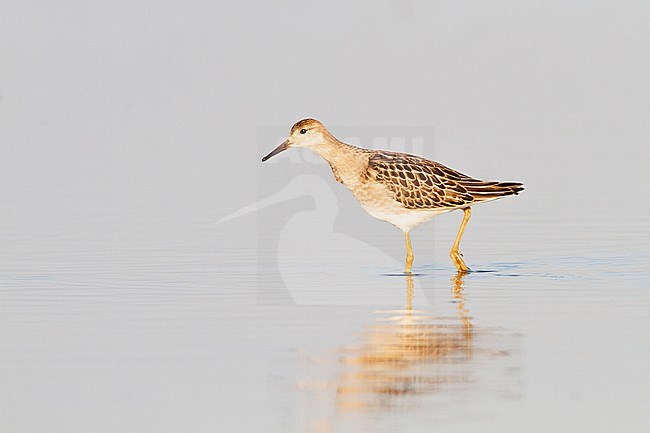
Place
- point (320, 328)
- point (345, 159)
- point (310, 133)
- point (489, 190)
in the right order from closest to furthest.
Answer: point (320, 328), point (489, 190), point (345, 159), point (310, 133)

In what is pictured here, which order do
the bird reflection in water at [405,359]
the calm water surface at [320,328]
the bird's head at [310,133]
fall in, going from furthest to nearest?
the bird's head at [310,133] → the bird reflection in water at [405,359] → the calm water surface at [320,328]

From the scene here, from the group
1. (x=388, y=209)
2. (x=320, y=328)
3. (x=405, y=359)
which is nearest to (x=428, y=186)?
(x=388, y=209)

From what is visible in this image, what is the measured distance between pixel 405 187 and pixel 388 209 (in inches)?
13.6

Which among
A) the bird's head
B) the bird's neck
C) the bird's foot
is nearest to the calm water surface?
the bird's foot

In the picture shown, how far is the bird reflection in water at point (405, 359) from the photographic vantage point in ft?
36.1

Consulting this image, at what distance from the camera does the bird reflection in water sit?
10992 mm

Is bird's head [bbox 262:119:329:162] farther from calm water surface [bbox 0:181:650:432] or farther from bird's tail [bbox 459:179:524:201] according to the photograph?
bird's tail [bbox 459:179:524:201]

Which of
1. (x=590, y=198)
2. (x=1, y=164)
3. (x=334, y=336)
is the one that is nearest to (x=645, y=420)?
(x=334, y=336)

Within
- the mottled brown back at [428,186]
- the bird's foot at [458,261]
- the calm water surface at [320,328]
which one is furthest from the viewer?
the mottled brown back at [428,186]

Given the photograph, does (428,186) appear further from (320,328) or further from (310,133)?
(320,328)

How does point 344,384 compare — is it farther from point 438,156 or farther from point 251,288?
point 438,156

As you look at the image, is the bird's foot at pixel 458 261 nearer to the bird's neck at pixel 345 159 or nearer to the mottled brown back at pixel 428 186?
the mottled brown back at pixel 428 186

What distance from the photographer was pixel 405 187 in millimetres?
17984

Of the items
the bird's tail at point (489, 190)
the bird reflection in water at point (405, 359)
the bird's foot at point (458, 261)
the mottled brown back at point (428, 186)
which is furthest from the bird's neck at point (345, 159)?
the bird reflection in water at point (405, 359)
